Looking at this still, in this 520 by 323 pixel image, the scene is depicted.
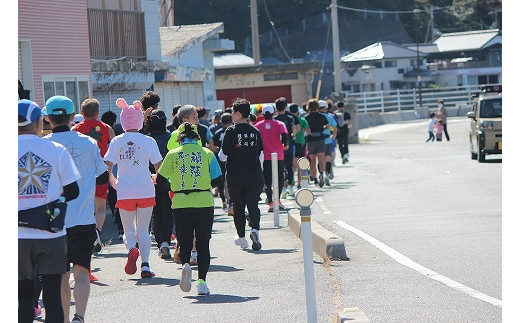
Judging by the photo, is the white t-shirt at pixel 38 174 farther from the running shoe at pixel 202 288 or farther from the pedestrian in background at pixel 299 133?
the pedestrian in background at pixel 299 133

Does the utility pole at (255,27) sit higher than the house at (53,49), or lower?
higher

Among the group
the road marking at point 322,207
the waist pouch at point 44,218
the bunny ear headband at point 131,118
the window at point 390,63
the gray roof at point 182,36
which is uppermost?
the gray roof at point 182,36

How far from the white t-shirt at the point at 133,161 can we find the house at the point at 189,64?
2166 centimetres

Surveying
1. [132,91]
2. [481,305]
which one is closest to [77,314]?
[481,305]

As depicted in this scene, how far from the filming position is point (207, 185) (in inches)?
411

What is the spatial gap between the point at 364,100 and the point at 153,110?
176ft

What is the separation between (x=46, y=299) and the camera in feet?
23.1

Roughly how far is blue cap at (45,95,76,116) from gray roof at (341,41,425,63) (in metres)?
63.8

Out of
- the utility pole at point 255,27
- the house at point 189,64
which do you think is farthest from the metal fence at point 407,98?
the house at point 189,64

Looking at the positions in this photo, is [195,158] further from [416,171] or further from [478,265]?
[416,171]

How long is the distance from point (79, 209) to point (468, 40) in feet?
248

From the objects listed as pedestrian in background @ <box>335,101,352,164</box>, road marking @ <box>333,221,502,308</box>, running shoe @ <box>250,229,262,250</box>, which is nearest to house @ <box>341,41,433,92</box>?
pedestrian in background @ <box>335,101,352,164</box>

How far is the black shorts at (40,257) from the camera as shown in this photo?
6.89 meters

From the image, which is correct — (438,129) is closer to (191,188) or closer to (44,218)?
(191,188)
